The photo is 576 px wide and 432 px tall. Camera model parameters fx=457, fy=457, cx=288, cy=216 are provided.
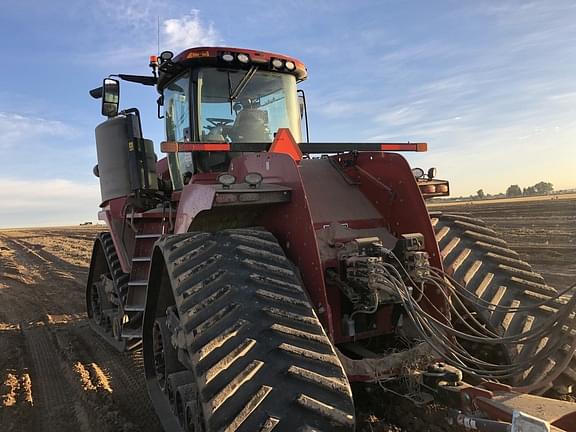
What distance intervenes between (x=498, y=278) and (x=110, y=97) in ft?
15.8

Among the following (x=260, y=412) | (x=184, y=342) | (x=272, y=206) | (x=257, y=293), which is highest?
(x=272, y=206)

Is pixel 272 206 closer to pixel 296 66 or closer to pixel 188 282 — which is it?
pixel 188 282

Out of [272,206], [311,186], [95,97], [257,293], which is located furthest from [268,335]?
[95,97]

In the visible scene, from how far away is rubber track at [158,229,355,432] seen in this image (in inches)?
88.7

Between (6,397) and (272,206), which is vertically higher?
(272,206)

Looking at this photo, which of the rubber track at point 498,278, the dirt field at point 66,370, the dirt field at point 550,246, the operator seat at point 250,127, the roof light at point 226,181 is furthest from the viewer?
the dirt field at point 550,246

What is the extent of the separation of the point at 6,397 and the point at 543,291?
17.6 ft

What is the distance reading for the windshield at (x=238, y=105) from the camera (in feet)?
15.7

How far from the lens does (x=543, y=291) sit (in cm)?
397

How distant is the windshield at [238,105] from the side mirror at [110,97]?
4.91ft

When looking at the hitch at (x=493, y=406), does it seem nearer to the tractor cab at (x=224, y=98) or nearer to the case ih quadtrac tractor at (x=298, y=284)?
the case ih quadtrac tractor at (x=298, y=284)

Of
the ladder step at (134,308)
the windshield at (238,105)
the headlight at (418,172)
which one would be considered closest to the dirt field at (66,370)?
the ladder step at (134,308)

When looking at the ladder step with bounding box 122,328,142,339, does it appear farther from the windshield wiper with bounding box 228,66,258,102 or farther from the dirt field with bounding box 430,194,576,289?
the dirt field with bounding box 430,194,576,289

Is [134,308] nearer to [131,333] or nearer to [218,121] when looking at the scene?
[131,333]
